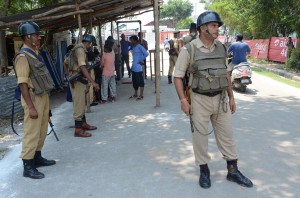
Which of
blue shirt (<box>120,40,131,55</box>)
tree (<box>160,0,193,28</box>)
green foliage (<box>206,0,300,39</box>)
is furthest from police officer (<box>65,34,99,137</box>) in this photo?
tree (<box>160,0,193,28</box>)

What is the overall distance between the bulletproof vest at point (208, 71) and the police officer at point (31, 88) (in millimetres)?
1811

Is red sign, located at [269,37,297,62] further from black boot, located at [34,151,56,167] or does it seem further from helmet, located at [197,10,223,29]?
black boot, located at [34,151,56,167]

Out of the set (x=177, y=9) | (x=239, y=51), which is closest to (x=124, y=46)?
(x=239, y=51)

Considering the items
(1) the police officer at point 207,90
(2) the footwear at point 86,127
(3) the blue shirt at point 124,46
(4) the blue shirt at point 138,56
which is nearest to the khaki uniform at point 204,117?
Answer: (1) the police officer at point 207,90

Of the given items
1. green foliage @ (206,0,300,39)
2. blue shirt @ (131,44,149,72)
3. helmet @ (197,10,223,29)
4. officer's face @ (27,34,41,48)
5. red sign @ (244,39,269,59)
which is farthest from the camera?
red sign @ (244,39,269,59)

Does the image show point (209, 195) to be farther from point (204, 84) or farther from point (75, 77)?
point (75, 77)

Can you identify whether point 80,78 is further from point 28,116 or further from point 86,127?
point 28,116

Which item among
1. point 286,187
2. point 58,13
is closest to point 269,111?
point 286,187

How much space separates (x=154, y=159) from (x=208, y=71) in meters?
1.64

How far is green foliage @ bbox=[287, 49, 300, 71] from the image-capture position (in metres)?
13.5

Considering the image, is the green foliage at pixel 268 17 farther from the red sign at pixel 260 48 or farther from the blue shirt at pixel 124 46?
the blue shirt at pixel 124 46

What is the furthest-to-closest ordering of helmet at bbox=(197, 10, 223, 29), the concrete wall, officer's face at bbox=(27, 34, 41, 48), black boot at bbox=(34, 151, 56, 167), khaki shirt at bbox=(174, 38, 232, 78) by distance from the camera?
1. the concrete wall
2. black boot at bbox=(34, 151, 56, 167)
3. officer's face at bbox=(27, 34, 41, 48)
4. khaki shirt at bbox=(174, 38, 232, 78)
5. helmet at bbox=(197, 10, 223, 29)

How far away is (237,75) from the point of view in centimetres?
934

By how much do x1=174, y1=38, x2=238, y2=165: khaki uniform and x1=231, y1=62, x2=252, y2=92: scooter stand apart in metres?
5.70
